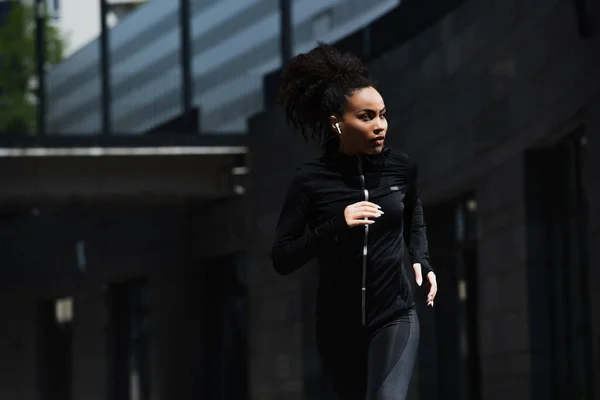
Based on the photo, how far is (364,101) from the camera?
5586mm

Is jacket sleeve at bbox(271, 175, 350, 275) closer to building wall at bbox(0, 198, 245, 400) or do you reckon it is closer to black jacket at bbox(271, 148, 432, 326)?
black jacket at bbox(271, 148, 432, 326)

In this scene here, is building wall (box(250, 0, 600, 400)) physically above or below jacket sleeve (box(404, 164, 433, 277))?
above

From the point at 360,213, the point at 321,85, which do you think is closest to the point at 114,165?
the point at 321,85

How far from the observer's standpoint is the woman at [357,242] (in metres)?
5.52

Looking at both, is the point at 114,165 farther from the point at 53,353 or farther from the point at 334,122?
the point at 334,122

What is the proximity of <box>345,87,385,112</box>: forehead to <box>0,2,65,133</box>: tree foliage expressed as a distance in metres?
21.1

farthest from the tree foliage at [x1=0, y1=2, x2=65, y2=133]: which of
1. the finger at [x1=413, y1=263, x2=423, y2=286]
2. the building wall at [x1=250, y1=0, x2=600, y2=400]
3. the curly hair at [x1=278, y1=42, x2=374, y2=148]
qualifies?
the finger at [x1=413, y1=263, x2=423, y2=286]

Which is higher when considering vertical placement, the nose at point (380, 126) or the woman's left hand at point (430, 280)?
the nose at point (380, 126)

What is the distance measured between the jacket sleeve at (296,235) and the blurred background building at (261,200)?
8.03 meters

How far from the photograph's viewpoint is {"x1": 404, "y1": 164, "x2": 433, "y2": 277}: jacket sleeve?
5.74 metres

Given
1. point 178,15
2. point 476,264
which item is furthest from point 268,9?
point 476,264

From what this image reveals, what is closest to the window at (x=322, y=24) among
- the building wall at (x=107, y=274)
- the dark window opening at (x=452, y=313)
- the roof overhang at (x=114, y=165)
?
the roof overhang at (x=114, y=165)

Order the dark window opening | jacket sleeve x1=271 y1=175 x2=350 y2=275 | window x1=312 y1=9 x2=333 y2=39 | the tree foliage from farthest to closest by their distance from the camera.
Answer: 1. the tree foliage
2. window x1=312 y1=9 x2=333 y2=39
3. the dark window opening
4. jacket sleeve x1=271 y1=175 x2=350 y2=275

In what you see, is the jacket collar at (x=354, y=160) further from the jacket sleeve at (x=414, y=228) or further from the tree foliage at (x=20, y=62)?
the tree foliage at (x=20, y=62)
